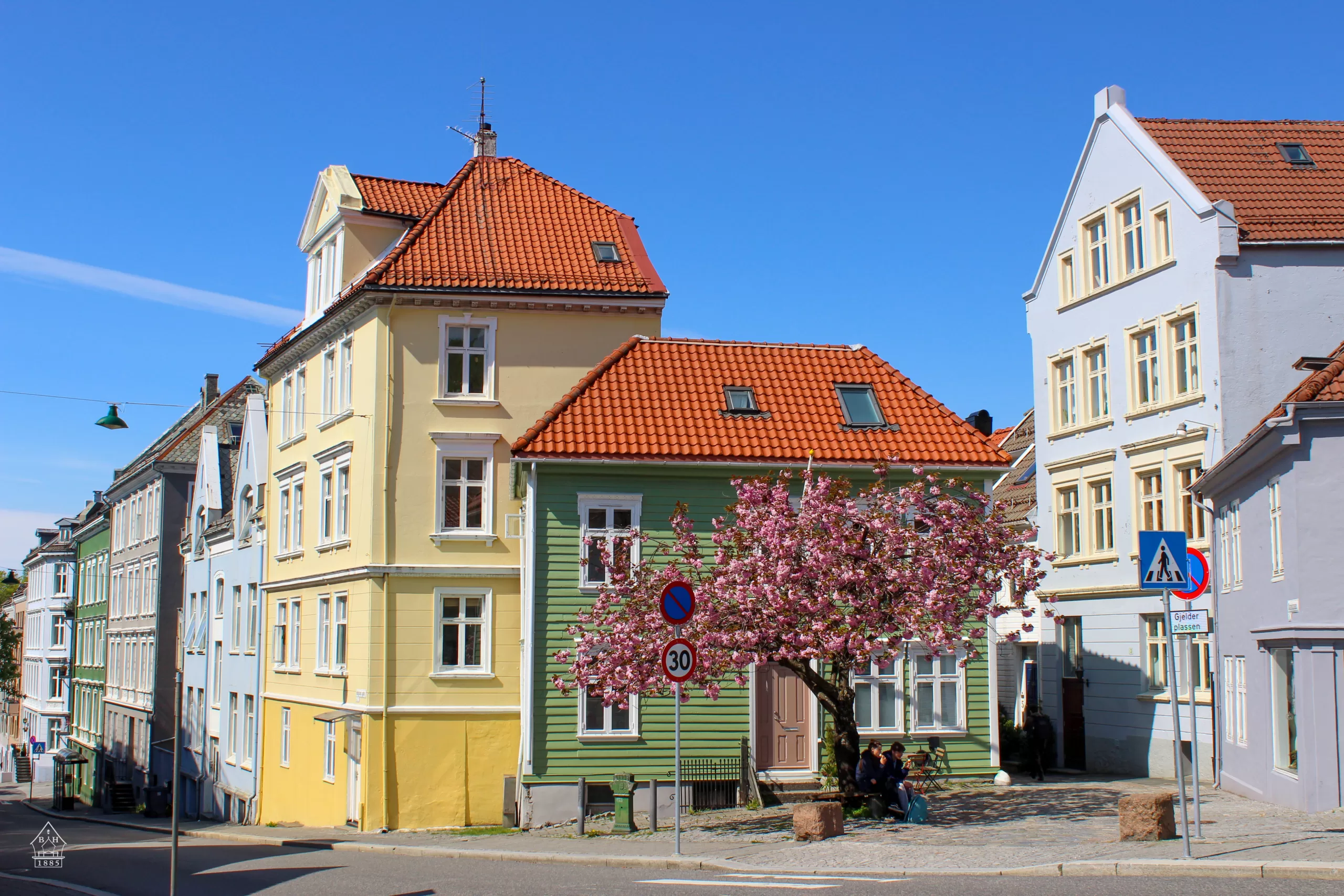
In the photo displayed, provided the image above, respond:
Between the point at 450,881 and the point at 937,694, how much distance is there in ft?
40.0

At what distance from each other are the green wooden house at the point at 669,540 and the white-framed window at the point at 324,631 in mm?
6957

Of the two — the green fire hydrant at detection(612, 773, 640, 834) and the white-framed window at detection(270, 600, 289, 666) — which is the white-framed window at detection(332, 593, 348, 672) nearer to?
the white-framed window at detection(270, 600, 289, 666)

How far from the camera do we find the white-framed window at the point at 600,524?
25.1 meters

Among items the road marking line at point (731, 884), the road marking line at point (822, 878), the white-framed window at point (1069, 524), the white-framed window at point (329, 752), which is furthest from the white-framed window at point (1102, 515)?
the white-framed window at point (329, 752)

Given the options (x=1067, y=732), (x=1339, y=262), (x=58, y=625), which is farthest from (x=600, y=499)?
(x=58, y=625)

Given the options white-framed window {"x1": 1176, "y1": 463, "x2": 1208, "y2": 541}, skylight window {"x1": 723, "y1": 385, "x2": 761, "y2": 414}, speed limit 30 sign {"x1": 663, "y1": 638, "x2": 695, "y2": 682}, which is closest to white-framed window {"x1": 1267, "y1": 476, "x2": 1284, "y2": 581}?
white-framed window {"x1": 1176, "y1": 463, "x2": 1208, "y2": 541}

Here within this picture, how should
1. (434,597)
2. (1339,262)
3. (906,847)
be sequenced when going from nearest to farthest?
(906,847) → (1339,262) → (434,597)

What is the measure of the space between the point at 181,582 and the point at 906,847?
40.7 m

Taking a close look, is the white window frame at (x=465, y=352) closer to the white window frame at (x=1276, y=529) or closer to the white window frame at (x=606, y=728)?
the white window frame at (x=606, y=728)

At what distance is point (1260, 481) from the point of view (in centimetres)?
2012

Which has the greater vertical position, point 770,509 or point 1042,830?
point 770,509

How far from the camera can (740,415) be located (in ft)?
86.8

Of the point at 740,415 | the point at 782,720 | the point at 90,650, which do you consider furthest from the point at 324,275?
the point at 90,650

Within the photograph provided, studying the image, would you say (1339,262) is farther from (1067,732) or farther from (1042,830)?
(1042,830)
